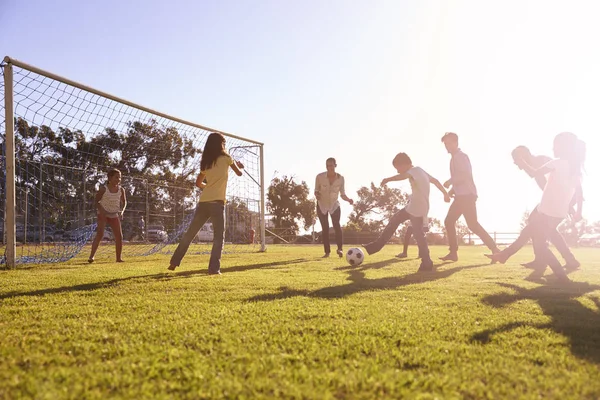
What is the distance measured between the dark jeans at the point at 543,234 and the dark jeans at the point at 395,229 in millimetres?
1493

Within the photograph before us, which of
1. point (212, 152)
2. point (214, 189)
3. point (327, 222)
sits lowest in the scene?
point (327, 222)

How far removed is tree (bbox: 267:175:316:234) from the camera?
5672 centimetres

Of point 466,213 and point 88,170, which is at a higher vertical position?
point 88,170

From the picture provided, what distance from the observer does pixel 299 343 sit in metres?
2.46

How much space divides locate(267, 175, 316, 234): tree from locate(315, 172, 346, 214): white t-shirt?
149ft

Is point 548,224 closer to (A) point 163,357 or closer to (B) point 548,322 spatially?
(B) point 548,322

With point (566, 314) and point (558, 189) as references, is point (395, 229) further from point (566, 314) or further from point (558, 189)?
point (566, 314)

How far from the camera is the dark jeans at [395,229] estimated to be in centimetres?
671

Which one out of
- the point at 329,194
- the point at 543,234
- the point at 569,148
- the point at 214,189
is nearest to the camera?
the point at 569,148

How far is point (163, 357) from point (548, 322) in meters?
2.62

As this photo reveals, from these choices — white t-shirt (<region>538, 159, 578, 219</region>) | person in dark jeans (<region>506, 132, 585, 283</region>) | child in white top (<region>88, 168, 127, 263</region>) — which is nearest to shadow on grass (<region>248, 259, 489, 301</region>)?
person in dark jeans (<region>506, 132, 585, 283</region>)

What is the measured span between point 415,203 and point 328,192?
3621 millimetres

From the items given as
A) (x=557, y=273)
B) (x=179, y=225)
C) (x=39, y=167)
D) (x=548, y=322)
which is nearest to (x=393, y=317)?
(x=548, y=322)

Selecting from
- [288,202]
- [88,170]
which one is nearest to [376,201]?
[288,202]
